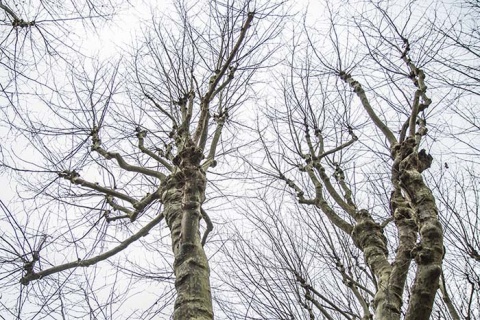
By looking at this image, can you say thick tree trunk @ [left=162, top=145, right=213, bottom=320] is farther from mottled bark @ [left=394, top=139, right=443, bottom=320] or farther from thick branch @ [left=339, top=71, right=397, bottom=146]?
thick branch @ [left=339, top=71, right=397, bottom=146]

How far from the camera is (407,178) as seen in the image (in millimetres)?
2975

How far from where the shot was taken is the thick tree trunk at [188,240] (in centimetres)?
237

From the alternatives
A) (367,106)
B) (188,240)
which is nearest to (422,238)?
(188,240)

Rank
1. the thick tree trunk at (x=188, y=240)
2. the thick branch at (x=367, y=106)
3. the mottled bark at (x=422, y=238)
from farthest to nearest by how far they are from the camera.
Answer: the thick branch at (x=367, y=106) → the thick tree trunk at (x=188, y=240) → the mottled bark at (x=422, y=238)

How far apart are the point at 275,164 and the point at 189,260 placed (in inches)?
97.6

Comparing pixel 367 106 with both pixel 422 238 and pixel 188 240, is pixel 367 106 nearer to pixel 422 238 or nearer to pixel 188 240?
pixel 422 238

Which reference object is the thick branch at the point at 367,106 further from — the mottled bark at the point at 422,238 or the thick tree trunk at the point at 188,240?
the thick tree trunk at the point at 188,240

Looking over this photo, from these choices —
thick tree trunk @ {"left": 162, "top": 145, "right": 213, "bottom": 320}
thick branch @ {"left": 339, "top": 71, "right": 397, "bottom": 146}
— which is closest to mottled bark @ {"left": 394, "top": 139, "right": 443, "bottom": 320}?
thick branch @ {"left": 339, "top": 71, "right": 397, "bottom": 146}

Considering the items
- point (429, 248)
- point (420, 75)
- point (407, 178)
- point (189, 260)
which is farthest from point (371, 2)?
point (189, 260)

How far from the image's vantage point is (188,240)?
280cm

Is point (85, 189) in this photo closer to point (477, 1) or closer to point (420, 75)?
point (420, 75)

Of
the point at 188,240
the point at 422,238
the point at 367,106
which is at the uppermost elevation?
the point at 367,106

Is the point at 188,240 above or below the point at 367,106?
below

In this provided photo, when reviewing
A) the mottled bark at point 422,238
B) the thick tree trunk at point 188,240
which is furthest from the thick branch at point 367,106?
the thick tree trunk at point 188,240
